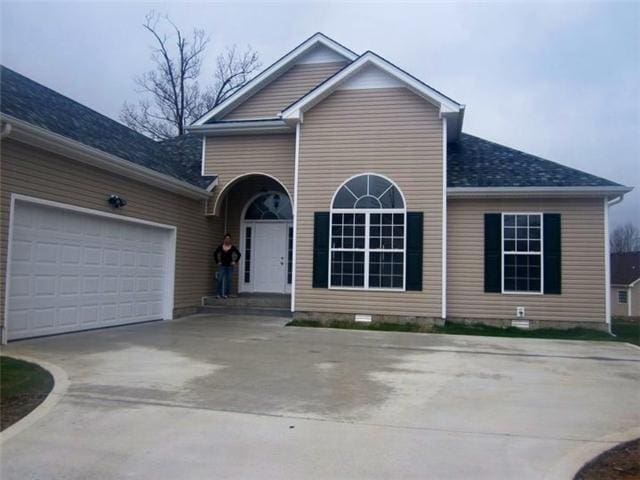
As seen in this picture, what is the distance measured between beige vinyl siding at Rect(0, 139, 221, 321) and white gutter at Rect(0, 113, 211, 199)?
0.13m

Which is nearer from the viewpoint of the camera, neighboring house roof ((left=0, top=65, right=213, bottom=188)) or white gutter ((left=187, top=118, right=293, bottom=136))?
neighboring house roof ((left=0, top=65, right=213, bottom=188))

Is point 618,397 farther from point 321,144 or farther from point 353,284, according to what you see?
point 321,144

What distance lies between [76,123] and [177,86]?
2060cm

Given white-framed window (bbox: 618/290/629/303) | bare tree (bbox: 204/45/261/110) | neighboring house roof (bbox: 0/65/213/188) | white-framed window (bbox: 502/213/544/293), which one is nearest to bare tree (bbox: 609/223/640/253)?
white-framed window (bbox: 618/290/629/303)

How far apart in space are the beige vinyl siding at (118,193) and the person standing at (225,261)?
405 mm

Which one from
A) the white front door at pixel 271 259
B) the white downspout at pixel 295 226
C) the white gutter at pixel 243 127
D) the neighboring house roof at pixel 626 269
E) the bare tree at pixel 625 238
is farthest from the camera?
the bare tree at pixel 625 238

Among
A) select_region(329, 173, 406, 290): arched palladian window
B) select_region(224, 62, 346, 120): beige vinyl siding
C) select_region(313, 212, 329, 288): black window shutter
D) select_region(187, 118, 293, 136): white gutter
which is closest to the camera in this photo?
select_region(329, 173, 406, 290): arched palladian window

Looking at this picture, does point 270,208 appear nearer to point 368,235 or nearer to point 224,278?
point 224,278

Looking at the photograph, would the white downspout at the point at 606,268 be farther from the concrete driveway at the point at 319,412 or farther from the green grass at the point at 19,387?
the green grass at the point at 19,387

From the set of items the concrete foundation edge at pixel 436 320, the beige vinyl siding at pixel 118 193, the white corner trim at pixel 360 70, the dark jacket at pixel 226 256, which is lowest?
the concrete foundation edge at pixel 436 320

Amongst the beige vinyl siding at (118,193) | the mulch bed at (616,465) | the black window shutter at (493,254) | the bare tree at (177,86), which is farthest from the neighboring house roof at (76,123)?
the bare tree at (177,86)

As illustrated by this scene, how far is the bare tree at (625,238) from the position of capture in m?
60.2

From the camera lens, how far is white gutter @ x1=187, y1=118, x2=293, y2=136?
12797mm

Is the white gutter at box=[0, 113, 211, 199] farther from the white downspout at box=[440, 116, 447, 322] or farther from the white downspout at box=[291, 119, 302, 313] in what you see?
the white downspout at box=[440, 116, 447, 322]
